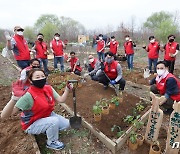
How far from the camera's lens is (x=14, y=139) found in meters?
3.21

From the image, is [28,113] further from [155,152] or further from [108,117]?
[155,152]

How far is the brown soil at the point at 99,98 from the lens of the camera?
3.52 m

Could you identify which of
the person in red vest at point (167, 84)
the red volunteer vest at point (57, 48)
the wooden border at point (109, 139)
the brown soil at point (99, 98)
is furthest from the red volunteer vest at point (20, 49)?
the person in red vest at point (167, 84)

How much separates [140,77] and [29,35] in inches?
1110

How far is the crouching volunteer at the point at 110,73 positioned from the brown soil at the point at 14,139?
2449mm

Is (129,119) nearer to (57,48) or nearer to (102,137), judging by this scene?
(102,137)

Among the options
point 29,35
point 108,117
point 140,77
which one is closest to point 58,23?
point 29,35

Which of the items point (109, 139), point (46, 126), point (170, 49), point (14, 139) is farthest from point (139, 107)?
point (170, 49)

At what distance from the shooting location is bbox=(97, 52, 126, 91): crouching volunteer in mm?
4871

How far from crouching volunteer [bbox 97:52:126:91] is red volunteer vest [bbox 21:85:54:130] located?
2318 millimetres

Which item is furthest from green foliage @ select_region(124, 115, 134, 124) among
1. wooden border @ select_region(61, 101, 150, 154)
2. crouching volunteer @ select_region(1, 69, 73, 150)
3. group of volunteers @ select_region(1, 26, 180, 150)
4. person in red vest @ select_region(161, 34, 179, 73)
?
person in red vest @ select_region(161, 34, 179, 73)

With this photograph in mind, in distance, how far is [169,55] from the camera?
261 inches

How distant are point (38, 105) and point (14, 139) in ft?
3.17

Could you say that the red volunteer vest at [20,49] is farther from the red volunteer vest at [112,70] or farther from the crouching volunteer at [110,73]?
the red volunteer vest at [112,70]
